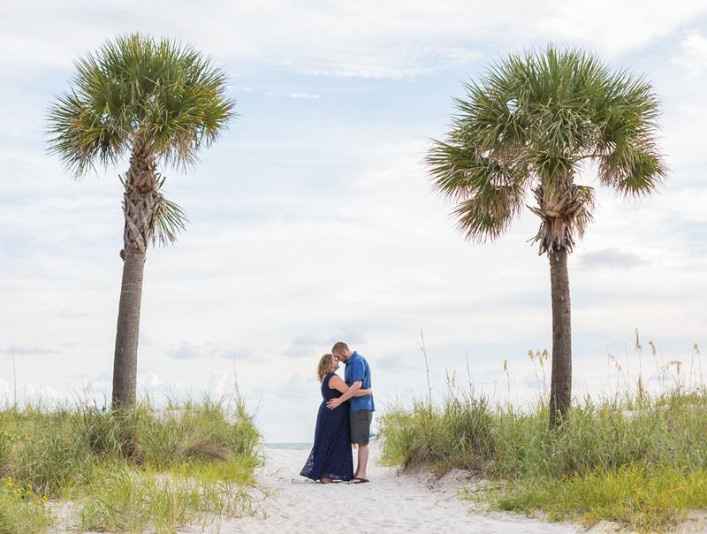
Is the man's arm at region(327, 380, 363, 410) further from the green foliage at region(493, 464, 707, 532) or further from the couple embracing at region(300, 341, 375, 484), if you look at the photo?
the green foliage at region(493, 464, 707, 532)

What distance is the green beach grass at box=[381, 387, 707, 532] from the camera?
34.2 ft

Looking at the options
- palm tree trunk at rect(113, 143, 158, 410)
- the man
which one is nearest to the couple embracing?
the man

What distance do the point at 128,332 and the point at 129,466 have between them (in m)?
3.48

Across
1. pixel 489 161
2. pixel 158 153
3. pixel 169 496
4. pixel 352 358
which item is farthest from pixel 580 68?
pixel 169 496

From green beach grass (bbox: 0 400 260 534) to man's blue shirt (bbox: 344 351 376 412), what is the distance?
6.92 ft

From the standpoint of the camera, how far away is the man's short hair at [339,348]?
14.4m

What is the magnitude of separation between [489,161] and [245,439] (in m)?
6.73

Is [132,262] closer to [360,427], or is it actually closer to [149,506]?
[360,427]

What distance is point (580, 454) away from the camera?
12.3 metres

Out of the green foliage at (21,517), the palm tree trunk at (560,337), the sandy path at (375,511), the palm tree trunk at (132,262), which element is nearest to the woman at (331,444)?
the sandy path at (375,511)

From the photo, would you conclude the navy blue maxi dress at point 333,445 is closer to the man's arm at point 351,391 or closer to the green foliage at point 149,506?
the man's arm at point 351,391

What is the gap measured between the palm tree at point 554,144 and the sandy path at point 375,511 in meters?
2.86

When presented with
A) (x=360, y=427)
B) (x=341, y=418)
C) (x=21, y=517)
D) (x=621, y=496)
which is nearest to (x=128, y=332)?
(x=341, y=418)

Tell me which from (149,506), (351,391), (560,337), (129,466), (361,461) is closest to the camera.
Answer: (149,506)
